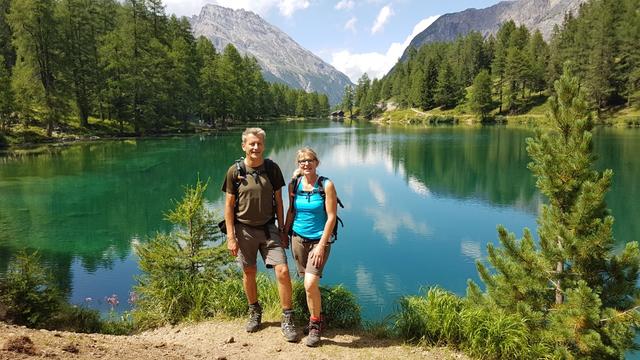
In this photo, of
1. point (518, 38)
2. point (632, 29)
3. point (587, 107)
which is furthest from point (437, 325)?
point (518, 38)

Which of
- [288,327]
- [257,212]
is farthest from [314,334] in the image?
[257,212]

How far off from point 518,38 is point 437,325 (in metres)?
130

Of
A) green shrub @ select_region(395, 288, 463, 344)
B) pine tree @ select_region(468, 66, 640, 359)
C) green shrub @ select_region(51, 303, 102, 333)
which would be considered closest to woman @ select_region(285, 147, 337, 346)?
green shrub @ select_region(395, 288, 463, 344)

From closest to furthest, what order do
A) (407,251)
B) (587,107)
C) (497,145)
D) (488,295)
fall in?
(587,107)
(488,295)
(407,251)
(497,145)

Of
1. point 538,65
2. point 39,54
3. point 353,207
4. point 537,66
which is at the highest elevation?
point 538,65

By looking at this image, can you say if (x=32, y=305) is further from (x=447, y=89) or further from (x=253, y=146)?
(x=447, y=89)

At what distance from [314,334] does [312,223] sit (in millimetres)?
1534

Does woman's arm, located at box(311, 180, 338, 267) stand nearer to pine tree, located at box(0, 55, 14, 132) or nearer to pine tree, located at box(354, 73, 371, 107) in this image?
pine tree, located at box(0, 55, 14, 132)

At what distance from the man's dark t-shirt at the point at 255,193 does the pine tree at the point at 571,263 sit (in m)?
3.76

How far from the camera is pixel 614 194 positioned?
86.3ft

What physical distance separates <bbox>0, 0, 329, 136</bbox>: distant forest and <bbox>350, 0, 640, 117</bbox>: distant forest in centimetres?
5545

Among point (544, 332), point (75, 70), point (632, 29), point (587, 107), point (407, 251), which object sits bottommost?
point (407, 251)

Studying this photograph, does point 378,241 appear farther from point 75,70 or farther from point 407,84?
point 407,84

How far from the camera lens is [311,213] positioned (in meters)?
6.24
